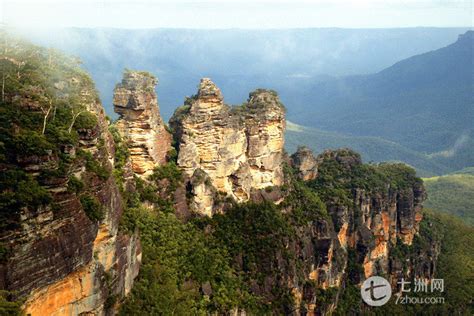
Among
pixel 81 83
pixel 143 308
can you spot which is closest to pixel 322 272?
pixel 143 308

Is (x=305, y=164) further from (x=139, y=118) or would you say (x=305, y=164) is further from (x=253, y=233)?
(x=139, y=118)

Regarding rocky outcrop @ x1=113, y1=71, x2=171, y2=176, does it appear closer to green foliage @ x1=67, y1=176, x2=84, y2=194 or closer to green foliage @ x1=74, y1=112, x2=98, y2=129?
green foliage @ x1=74, y1=112, x2=98, y2=129

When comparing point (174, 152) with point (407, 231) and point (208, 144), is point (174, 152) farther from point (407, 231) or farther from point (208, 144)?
point (407, 231)

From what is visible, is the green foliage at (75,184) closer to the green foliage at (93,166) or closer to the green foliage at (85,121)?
the green foliage at (93,166)

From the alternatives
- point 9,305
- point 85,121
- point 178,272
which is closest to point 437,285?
point 178,272

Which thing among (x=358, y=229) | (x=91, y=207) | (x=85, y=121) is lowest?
(x=358, y=229)

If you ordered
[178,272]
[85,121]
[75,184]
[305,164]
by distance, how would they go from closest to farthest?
1. [75,184]
2. [85,121]
3. [178,272]
4. [305,164]

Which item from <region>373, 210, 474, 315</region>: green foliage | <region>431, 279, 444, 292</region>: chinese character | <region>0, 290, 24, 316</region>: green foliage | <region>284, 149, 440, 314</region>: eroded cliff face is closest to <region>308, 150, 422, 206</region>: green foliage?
<region>284, 149, 440, 314</region>: eroded cliff face
